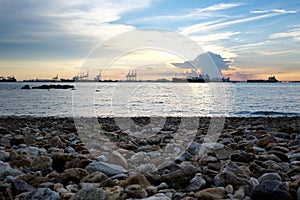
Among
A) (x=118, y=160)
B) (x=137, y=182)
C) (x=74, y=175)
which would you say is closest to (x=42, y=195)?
(x=74, y=175)

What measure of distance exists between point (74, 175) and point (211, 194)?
1387mm

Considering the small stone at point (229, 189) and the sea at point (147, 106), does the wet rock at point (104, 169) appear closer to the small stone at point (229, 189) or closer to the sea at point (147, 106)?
the small stone at point (229, 189)

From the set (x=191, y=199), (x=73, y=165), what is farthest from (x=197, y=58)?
(x=191, y=199)

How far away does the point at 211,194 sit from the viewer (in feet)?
9.70

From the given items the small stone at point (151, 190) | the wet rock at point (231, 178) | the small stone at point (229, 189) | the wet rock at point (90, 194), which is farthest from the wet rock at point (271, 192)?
the wet rock at point (90, 194)

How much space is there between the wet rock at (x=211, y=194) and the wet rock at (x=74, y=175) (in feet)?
3.94

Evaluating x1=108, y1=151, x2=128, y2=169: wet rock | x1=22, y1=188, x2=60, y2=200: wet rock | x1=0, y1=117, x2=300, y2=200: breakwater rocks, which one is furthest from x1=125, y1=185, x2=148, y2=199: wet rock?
x1=108, y1=151, x2=128, y2=169: wet rock

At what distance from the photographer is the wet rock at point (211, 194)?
2932mm

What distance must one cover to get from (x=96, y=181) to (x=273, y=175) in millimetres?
1682

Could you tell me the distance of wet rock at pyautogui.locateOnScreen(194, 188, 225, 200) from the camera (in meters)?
2.93

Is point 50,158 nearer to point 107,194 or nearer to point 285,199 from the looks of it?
point 107,194

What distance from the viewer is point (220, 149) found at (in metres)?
4.91

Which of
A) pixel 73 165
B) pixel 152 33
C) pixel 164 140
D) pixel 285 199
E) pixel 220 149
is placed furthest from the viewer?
pixel 164 140

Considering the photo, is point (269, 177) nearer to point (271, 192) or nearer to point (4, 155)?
point (271, 192)
